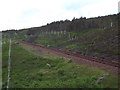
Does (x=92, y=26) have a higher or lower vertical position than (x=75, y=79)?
higher

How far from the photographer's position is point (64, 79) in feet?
78.1

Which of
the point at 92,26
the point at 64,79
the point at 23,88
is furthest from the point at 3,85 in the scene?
the point at 92,26

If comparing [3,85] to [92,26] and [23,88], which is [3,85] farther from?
[92,26]

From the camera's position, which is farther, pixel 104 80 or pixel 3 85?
pixel 3 85

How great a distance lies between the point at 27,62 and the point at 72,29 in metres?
46.3

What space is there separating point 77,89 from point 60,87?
164 centimetres

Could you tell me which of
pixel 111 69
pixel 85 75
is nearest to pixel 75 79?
pixel 85 75

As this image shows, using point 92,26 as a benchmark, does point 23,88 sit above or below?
below

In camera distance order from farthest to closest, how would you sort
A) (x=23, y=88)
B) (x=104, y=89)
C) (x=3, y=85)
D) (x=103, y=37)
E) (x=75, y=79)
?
(x=103, y=37), (x=3, y=85), (x=23, y=88), (x=75, y=79), (x=104, y=89)

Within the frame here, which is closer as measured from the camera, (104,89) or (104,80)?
(104,89)

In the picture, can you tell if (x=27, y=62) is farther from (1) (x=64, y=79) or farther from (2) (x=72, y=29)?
(2) (x=72, y=29)

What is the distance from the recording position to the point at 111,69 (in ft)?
73.5

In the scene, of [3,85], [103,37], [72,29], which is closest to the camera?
[3,85]

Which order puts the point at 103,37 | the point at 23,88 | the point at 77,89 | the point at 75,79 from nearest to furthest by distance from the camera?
the point at 77,89 < the point at 75,79 < the point at 23,88 < the point at 103,37
